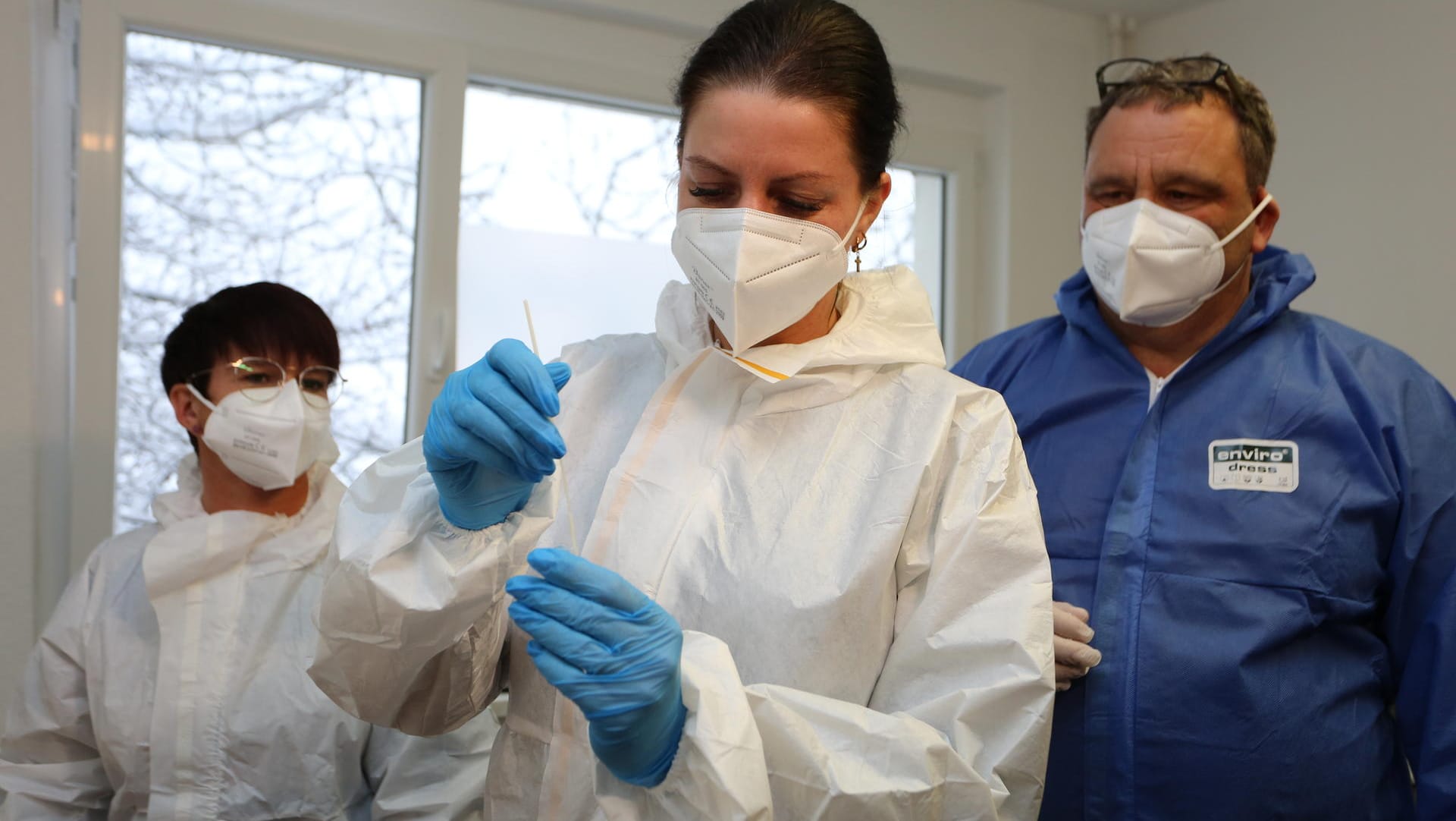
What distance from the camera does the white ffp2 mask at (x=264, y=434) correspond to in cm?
190

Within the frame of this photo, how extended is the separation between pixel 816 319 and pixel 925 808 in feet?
1.82

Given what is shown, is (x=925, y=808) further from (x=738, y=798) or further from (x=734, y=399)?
(x=734, y=399)

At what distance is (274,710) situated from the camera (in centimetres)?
183

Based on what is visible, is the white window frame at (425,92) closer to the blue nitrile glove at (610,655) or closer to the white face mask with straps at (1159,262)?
the white face mask with straps at (1159,262)

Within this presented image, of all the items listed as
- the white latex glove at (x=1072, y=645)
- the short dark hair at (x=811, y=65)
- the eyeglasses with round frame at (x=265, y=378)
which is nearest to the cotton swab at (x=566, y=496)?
the short dark hair at (x=811, y=65)

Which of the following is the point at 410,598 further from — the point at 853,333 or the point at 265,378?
the point at 265,378

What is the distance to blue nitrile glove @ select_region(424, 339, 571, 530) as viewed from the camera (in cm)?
105

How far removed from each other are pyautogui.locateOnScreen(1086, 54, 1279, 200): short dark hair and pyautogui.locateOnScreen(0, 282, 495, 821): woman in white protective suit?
4.62ft

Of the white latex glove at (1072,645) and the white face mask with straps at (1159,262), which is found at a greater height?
the white face mask with straps at (1159,262)

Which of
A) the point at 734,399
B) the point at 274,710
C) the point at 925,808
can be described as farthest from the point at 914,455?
the point at 274,710

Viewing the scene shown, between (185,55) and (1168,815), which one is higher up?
(185,55)

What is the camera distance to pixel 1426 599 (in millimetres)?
1551

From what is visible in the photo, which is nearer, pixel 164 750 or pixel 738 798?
pixel 738 798

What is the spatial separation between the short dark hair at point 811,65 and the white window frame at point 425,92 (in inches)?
52.9
